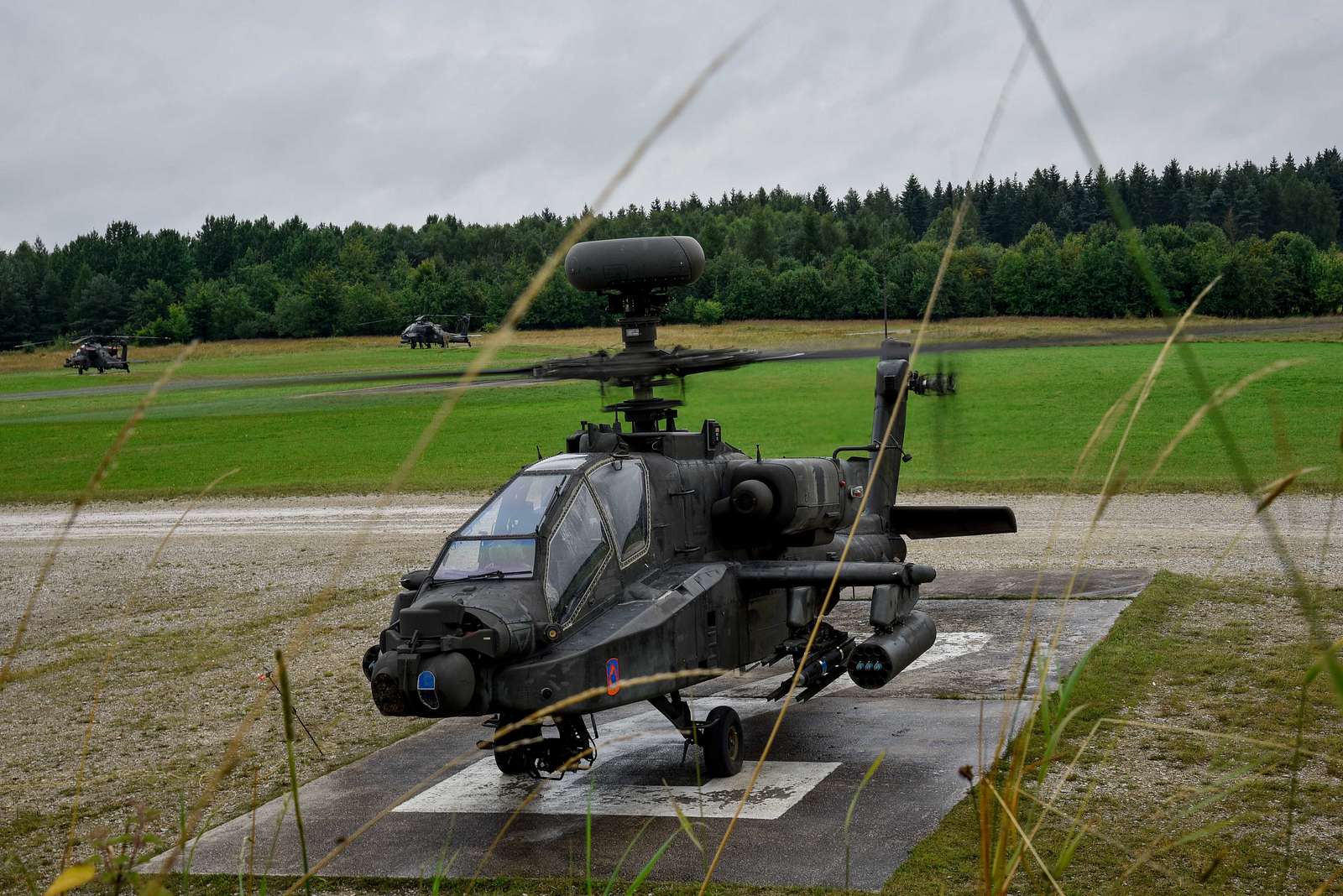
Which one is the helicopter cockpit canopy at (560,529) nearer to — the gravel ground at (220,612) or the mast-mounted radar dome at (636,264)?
the gravel ground at (220,612)

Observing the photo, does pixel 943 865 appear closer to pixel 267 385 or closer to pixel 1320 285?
pixel 1320 285

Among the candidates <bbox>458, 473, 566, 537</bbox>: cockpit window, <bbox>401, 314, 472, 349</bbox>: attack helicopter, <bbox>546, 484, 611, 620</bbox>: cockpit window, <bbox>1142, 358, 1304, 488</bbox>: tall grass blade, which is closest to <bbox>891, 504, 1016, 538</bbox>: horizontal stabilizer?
<bbox>546, 484, 611, 620</bbox>: cockpit window

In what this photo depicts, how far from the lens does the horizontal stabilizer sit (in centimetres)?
1277

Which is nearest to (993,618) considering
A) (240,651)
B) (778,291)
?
(778,291)

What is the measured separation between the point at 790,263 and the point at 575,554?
19.4 meters

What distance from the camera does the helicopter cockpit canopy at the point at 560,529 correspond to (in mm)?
8430

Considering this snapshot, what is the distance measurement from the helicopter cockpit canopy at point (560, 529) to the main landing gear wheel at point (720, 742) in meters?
1.32

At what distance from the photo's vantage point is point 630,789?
9273 mm

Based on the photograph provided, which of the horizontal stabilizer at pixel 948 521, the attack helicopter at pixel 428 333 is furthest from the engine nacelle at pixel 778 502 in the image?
the attack helicopter at pixel 428 333

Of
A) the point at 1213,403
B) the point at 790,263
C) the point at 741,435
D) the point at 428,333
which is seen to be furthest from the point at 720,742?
the point at 428,333

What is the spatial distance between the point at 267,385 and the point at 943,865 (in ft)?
15.1

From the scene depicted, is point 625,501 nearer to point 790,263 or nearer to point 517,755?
point 517,755

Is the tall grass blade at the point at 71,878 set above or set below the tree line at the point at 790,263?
below

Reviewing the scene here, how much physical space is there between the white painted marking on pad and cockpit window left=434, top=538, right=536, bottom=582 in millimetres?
1347
